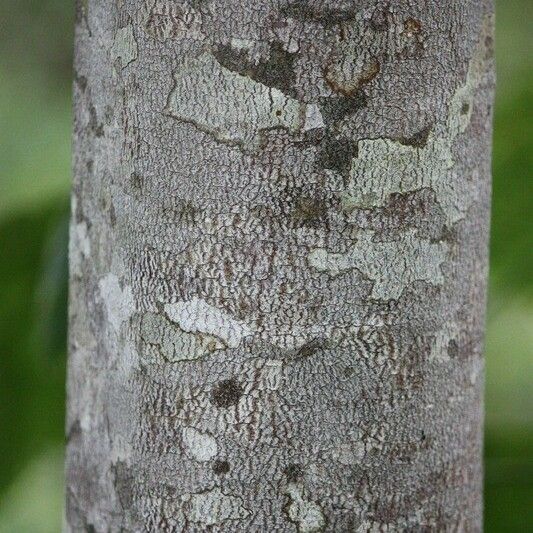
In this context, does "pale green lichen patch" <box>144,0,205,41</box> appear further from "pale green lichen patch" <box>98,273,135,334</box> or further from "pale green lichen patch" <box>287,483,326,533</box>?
"pale green lichen patch" <box>287,483,326,533</box>

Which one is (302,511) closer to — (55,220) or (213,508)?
(213,508)

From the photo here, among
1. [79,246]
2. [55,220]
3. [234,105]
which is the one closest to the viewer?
[234,105]

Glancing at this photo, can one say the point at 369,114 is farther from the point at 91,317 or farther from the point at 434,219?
the point at 91,317

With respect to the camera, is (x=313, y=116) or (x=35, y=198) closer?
(x=313, y=116)

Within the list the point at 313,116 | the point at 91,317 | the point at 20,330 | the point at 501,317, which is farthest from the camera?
the point at 20,330

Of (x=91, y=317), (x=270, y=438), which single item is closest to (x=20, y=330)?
(x=91, y=317)

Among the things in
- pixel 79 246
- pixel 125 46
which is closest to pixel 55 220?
pixel 79 246

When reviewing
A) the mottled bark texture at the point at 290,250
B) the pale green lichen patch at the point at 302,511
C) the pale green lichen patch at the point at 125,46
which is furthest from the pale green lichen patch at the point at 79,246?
the pale green lichen patch at the point at 302,511
